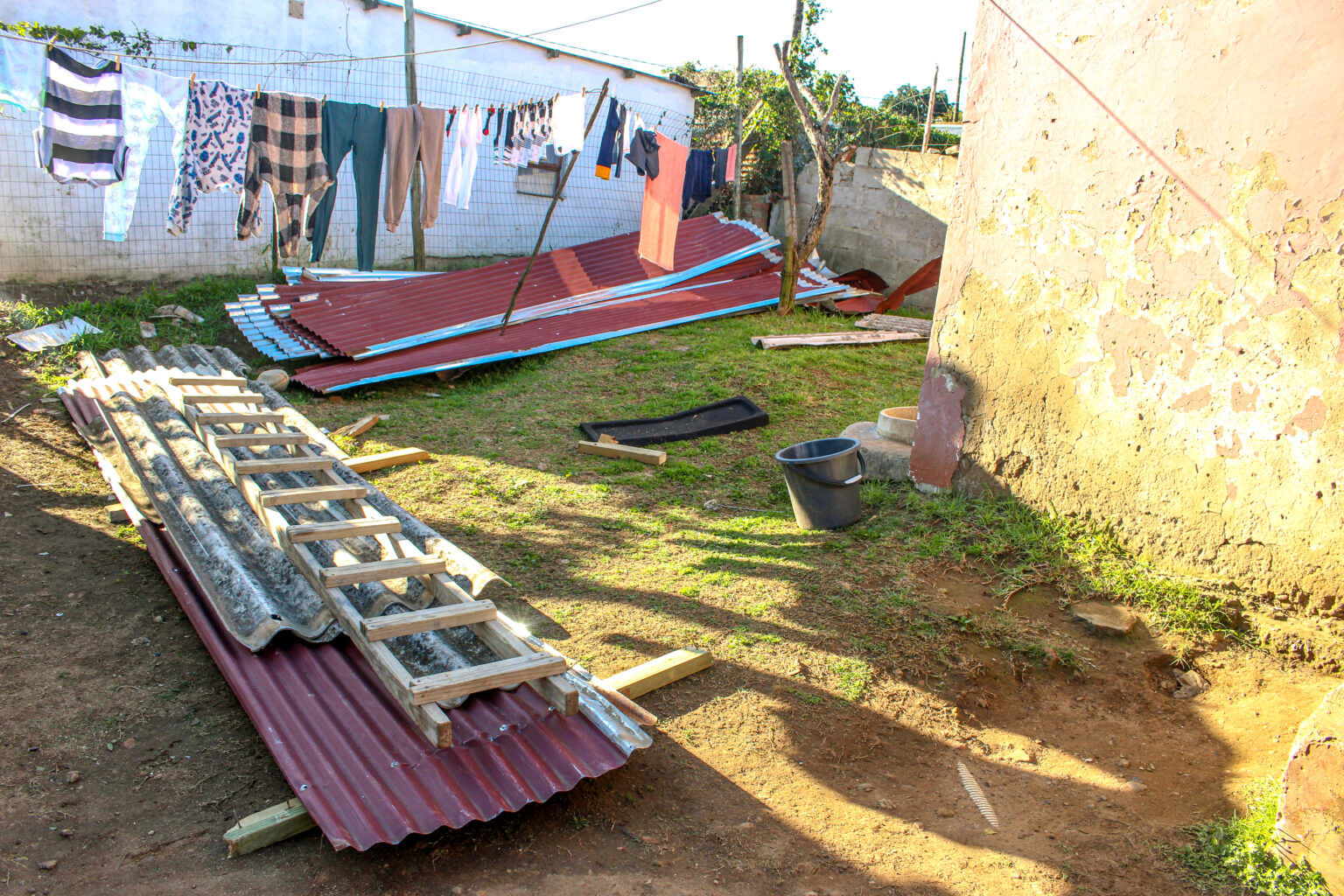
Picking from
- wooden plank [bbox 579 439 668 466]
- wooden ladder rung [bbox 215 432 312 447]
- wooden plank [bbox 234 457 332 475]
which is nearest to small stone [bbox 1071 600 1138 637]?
wooden plank [bbox 579 439 668 466]

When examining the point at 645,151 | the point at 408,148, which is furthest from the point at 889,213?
the point at 408,148

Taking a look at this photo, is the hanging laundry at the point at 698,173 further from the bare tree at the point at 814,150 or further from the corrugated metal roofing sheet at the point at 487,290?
the bare tree at the point at 814,150

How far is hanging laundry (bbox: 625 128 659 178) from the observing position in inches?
336

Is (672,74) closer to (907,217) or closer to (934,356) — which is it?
(907,217)

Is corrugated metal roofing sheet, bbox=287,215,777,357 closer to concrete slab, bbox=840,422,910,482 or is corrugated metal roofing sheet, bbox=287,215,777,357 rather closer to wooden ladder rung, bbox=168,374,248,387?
wooden ladder rung, bbox=168,374,248,387

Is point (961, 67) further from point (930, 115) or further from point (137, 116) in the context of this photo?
point (137, 116)

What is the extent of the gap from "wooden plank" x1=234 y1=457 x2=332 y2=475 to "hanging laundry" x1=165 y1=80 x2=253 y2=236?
313 centimetres

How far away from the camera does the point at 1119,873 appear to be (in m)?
2.73

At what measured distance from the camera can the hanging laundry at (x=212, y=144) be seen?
262 inches

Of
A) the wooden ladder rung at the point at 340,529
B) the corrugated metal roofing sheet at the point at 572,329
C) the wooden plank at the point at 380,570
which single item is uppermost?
the corrugated metal roofing sheet at the point at 572,329

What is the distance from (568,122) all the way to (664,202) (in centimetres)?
149

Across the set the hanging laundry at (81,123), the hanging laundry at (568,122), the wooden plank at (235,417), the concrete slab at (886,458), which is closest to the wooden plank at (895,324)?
the hanging laundry at (568,122)

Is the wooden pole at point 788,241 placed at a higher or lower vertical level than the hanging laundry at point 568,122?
lower

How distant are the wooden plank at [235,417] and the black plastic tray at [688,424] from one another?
230 centimetres
